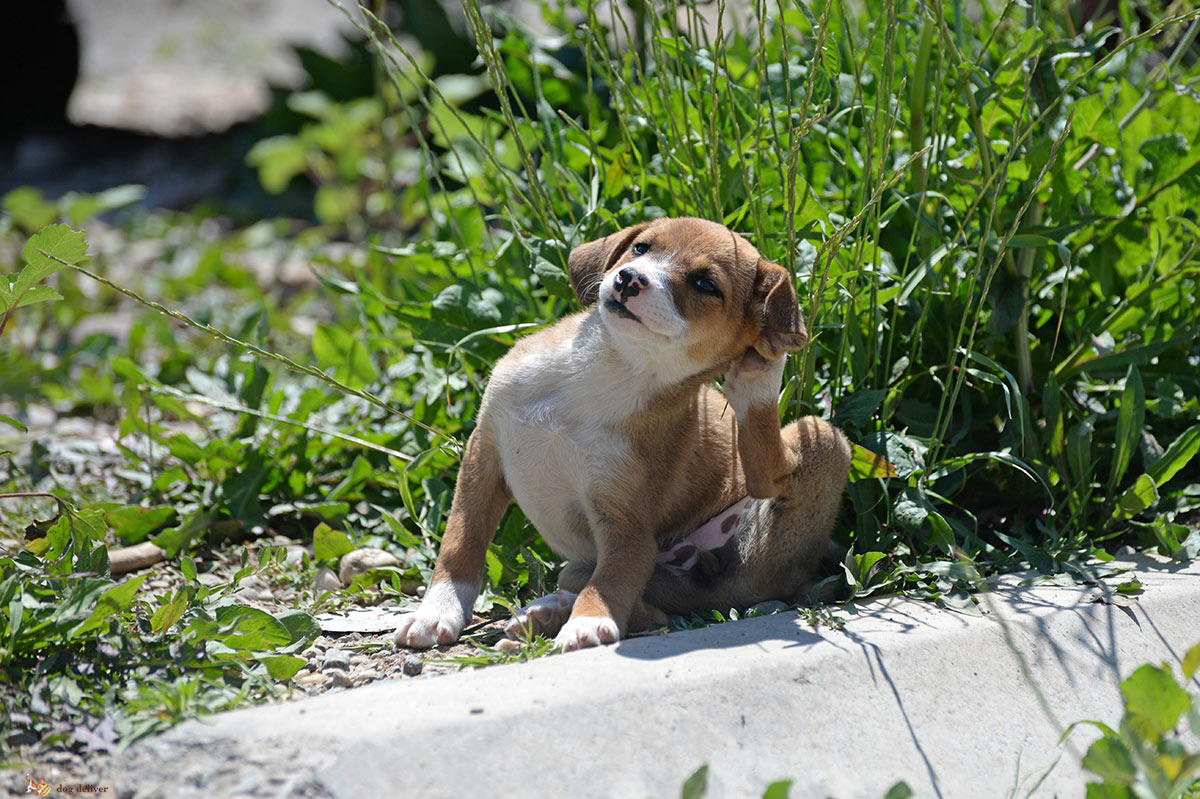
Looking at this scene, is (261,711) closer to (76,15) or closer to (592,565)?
(592,565)

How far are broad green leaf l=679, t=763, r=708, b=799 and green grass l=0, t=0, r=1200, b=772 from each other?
1.09 metres

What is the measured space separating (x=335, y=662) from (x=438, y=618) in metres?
0.29

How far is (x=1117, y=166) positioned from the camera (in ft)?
13.1

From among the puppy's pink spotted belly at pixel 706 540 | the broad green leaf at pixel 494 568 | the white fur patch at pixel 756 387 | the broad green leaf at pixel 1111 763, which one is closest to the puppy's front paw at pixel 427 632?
the broad green leaf at pixel 494 568

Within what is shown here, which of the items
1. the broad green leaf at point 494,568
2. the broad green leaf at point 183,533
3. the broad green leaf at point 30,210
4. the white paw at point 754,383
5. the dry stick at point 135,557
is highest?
the white paw at point 754,383

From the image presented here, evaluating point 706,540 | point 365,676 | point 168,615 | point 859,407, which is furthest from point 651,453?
point 168,615

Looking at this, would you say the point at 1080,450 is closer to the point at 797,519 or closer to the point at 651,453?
the point at 797,519

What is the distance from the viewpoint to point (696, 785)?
6.94ft

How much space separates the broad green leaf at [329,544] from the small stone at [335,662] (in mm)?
779

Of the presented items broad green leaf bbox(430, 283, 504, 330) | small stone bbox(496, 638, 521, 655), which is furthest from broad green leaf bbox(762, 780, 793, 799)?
broad green leaf bbox(430, 283, 504, 330)

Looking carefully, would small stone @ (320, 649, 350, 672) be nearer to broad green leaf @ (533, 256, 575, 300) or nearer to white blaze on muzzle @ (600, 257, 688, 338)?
white blaze on muzzle @ (600, 257, 688, 338)

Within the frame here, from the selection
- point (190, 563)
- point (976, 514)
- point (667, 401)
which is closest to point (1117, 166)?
point (976, 514)

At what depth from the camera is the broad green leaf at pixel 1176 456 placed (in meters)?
3.42

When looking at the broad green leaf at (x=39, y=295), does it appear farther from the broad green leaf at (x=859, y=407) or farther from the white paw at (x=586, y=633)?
the broad green leaf at (x=859, y=407)
